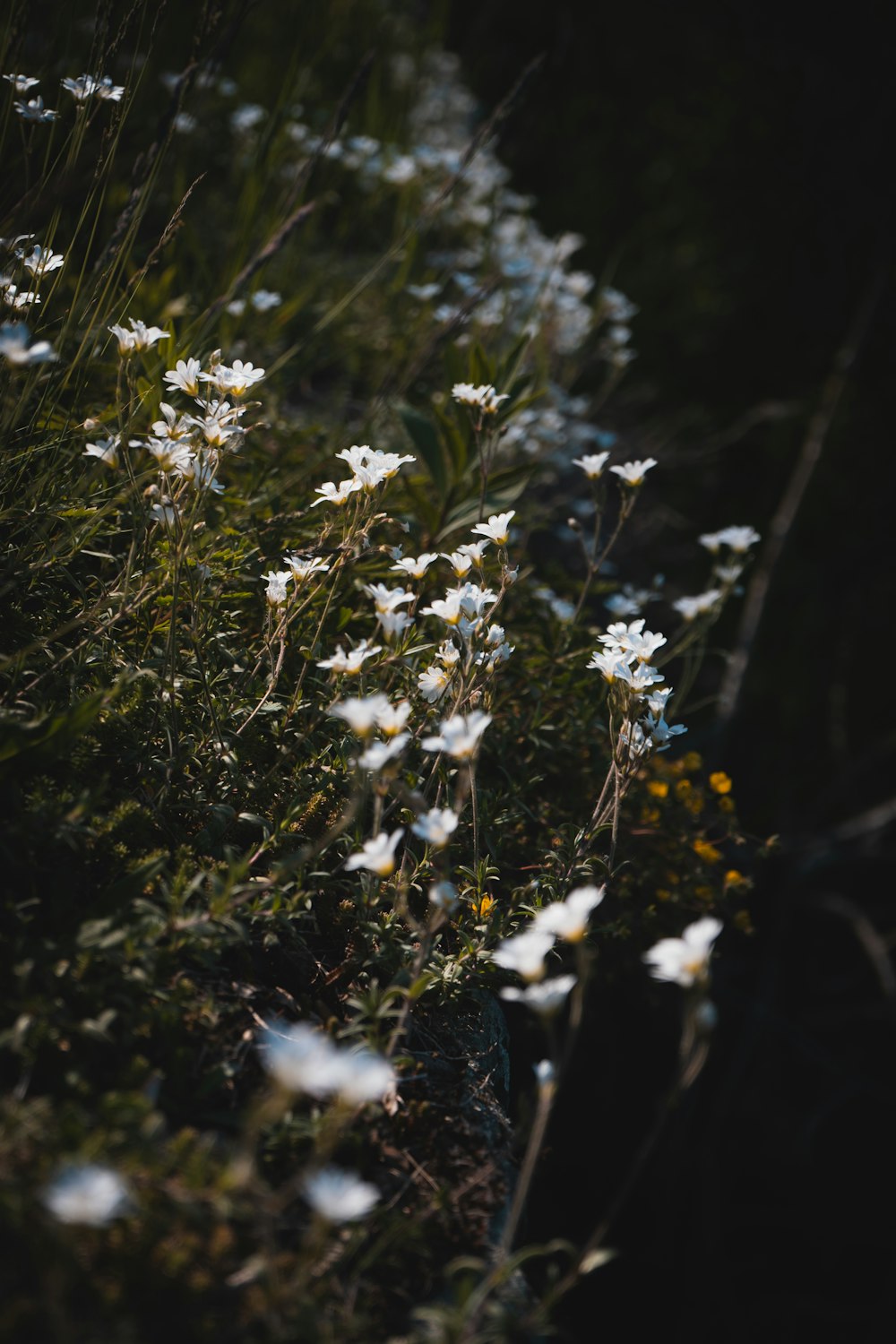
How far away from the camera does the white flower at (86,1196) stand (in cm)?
89

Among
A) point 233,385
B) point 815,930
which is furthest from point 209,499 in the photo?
point 815,930

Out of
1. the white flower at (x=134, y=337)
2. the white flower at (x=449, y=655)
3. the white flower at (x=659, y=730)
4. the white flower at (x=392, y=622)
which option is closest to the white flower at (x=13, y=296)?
the white flower at (x=134, y=337)

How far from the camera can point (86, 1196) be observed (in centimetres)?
91

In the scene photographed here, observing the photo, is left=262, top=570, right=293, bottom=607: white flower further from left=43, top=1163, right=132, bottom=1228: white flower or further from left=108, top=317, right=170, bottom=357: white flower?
left=43, top=1163, right=132, bottom=1228: white flower

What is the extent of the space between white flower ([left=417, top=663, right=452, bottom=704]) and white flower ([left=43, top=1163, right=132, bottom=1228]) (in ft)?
3.13

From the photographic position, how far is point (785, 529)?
4.41 metres

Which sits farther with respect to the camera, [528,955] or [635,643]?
[635,643]

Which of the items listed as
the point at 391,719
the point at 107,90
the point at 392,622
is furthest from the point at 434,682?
the point at 107,90

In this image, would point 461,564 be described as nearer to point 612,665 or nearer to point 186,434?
point 612,665

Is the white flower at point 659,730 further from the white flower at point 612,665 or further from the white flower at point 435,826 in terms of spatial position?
the white flower at point 435,826

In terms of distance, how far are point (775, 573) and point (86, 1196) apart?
450cm

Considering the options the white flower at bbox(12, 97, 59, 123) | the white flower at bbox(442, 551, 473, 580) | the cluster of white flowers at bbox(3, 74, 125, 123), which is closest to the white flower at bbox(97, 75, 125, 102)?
the cluster of white flowers at bbox(3, 74, 125, 123)

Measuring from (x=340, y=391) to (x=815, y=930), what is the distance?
140 inches

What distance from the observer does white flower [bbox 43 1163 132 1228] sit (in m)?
0.89
